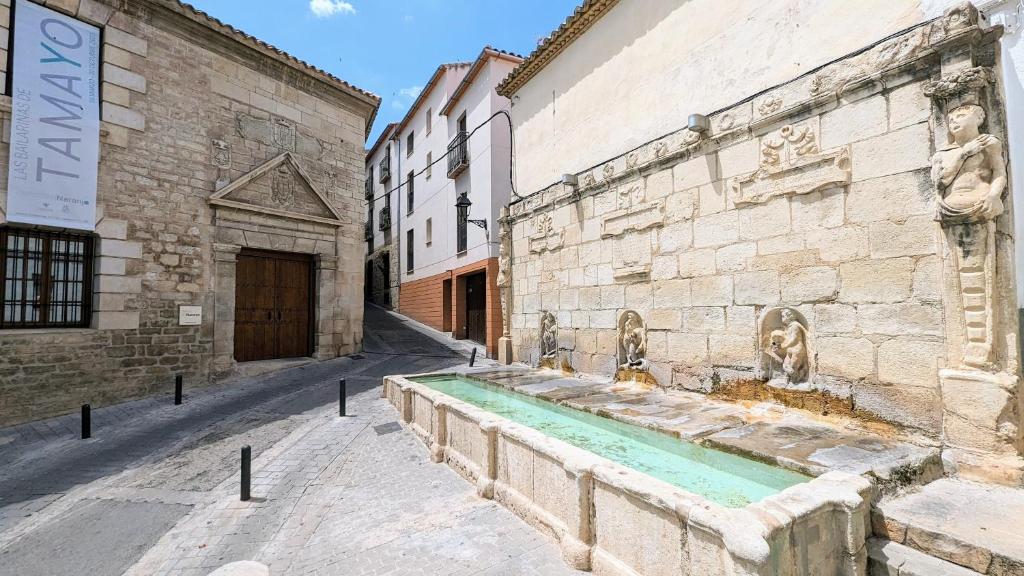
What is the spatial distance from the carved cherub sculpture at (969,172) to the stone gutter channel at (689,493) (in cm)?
169

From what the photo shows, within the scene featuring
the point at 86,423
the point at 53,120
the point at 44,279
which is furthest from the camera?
the point at 44,279

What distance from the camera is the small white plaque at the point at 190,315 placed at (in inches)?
332

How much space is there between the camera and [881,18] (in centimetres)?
395

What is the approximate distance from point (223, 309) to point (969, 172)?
10863mm

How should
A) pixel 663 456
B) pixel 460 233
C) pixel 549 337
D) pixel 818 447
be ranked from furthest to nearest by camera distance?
pixel 460 233, pixel 549 337, pixel 663 456, pixel 818 447

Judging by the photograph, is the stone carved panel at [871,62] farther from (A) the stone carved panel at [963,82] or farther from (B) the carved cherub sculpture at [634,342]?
(B) the carved cherub sculpture at [634,342]

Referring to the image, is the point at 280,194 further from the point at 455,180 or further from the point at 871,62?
the point at 871,62

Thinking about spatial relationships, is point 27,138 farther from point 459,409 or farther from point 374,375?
point 459,409

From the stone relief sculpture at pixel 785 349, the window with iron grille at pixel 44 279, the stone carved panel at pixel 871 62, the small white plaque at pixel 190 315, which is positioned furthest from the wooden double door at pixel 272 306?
the stone carved panel at pixel 871 62

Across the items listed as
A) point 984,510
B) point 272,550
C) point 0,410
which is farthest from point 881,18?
point 0,410

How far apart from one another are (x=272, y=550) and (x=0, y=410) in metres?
6.81

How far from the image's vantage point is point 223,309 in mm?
9031

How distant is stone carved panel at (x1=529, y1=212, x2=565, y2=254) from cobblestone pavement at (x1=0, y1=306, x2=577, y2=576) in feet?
12.5

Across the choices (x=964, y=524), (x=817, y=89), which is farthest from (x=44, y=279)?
(x=964, y=524)
